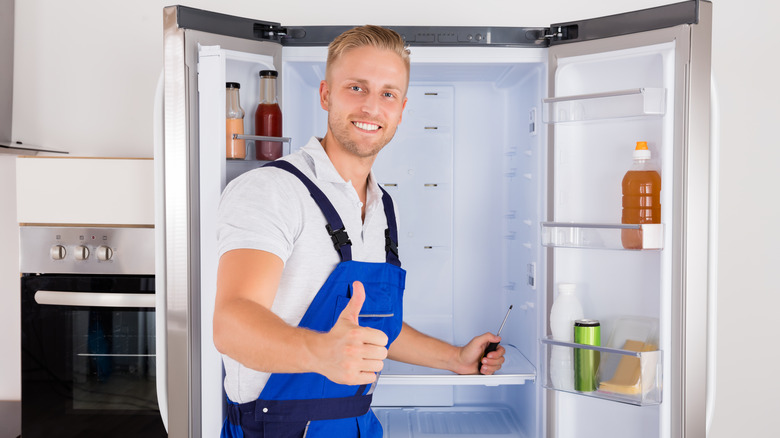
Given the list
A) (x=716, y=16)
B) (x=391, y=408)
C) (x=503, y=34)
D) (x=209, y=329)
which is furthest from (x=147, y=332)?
(x=716, y=16)

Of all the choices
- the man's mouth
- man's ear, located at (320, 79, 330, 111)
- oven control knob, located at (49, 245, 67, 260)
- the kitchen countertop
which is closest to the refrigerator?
man's ear, located at (320, 79, 330, 111)

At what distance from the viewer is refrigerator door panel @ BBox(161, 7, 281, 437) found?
1.48 meters

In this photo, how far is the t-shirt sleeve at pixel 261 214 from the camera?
109 cm

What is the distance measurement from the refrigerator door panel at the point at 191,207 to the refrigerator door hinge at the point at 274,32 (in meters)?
0.13

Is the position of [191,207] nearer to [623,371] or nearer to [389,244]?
[389,244]

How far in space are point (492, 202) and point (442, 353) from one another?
71 centimetres

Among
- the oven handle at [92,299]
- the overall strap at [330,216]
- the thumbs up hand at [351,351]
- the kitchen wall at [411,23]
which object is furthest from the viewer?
the kitchen wall at [411,23]

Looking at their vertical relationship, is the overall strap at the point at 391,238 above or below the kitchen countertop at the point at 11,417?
above

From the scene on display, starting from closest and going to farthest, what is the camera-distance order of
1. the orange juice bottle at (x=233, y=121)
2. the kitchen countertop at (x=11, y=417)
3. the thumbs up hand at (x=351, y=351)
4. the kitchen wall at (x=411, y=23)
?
the thumbs up hand at (x=351, y=351) → the orange juice bottle at (x=233, y=121) → the kitchen wall at (x=411, y=23) → the kitchen countertop at (x=11, y=417)

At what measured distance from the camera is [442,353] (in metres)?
1.72

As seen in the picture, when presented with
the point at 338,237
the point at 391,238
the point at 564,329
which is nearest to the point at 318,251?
the point at 338,237

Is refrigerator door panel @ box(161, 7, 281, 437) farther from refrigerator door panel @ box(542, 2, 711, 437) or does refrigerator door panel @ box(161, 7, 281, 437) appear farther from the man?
refrigerator door panel @ box(542, 2, 711, 437)

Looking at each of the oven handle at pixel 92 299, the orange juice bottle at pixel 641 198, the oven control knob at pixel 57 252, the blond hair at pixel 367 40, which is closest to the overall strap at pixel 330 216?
the blond hair at pixel 367 40

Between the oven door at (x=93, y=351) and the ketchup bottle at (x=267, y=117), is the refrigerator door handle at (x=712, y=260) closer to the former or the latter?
the ketchup bottle at (x=267, y=117)
